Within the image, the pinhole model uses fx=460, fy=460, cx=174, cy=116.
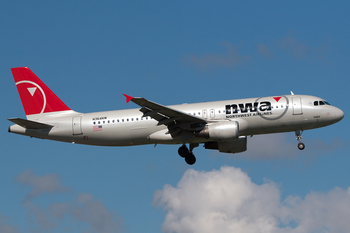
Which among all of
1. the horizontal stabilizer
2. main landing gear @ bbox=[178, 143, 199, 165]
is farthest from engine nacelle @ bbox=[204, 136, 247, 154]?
the horizontal stabilizer

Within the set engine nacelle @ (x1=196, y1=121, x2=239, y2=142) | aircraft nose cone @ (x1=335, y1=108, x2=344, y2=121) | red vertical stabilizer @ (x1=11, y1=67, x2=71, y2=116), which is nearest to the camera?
engine nacelle @ (x1=196, y1=121, x2=239, y2=142)

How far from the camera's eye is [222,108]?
119 ft

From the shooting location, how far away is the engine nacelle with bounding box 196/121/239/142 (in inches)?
1361

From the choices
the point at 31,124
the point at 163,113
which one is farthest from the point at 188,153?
the point at 31,124

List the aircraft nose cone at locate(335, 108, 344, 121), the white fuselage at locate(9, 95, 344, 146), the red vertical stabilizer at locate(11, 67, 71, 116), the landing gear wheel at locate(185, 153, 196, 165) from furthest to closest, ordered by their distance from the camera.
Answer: the red vertical stabilizer at locate(11, 67, 71, 116) → the landing gear wheel at locate(185, 153, 196, 165) → the aircraft nose cone at locate(335, 108, 344, 121) → the white fuselage at locate(9, 95, 344, 146)

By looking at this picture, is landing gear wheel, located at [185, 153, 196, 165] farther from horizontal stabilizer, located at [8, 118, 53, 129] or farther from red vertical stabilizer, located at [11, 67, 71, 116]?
horizontal stabilizer, located at [8, 118, 53, 129]

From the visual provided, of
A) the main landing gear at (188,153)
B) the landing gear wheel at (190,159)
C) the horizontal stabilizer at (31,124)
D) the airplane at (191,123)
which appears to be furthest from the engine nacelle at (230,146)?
the horizontal stabilizer at (31,124)

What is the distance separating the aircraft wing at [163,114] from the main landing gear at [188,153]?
351 centimetres

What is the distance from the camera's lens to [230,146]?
3944 centimetres

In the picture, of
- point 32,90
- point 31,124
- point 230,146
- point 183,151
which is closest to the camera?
point 31,124

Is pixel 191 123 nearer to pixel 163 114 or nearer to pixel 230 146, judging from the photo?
pixel 163 114

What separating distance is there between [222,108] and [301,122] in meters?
6.24

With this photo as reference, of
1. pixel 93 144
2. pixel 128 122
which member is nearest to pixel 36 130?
pixel 93 144

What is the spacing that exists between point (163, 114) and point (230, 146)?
25.4 ft
